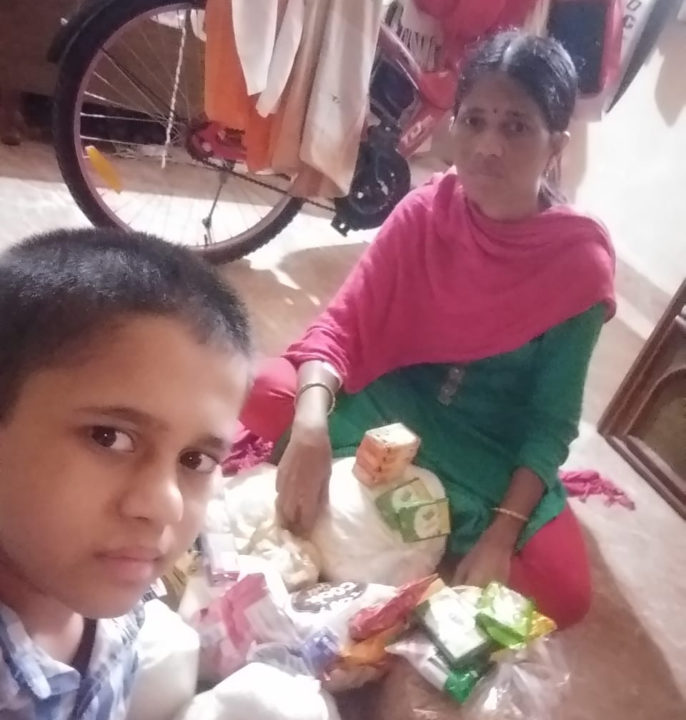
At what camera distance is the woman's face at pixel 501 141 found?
3.78 ft

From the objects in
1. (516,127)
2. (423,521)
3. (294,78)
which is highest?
(516,127)

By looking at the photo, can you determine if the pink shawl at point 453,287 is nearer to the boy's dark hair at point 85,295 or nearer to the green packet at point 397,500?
the green packet at point 397,500

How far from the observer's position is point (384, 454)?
1.15m

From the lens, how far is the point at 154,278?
605 millimetres

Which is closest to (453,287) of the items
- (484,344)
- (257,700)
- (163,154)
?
(484,344)

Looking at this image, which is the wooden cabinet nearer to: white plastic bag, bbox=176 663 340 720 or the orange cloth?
the orange cloth

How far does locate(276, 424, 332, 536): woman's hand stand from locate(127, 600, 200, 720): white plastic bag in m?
0.24

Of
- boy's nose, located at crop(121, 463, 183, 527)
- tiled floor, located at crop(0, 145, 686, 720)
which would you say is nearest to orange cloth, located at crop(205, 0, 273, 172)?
tiled floor, located at crop(0, 145, 686, 720)

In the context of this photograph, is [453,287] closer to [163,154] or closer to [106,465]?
[106,465]

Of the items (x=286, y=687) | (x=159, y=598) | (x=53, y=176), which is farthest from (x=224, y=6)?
(x=286, y=687)

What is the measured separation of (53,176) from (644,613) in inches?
62.7

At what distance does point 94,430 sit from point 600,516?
1.24 meters

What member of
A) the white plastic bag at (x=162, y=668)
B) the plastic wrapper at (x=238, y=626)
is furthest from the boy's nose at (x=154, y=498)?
the plastic wrapper at (x=238, y=626)

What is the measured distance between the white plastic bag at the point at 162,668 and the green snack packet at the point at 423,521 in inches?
12.7
